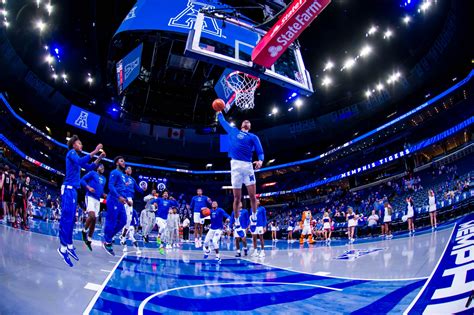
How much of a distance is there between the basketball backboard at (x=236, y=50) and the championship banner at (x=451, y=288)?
525 cm

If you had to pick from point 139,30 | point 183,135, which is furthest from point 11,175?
point 183,135

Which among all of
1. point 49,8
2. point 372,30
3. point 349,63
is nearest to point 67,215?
point 49,8

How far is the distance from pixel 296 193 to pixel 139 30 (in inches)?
1227

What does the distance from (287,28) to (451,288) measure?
529 centimetres

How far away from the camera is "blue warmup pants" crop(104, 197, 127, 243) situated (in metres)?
6.62

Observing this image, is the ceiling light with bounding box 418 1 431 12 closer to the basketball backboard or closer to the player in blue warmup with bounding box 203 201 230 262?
the basketball backboard

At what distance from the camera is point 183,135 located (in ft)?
129

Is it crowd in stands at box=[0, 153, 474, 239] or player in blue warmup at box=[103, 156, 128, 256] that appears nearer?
player in blue warmup at box=[103, 156, 128, 256]

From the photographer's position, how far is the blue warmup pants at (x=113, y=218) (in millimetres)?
6617

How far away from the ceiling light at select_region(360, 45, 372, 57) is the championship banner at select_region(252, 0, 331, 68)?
64.0 ft

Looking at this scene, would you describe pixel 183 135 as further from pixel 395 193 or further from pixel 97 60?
pixel 395 193

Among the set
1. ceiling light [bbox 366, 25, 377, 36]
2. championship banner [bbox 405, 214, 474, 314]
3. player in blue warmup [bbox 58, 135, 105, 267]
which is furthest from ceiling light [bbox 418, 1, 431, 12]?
player in blue warmup [bbox 58, 135, 105, 267]

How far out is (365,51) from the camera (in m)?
23.8

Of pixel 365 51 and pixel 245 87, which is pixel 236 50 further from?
pixel 365 51
